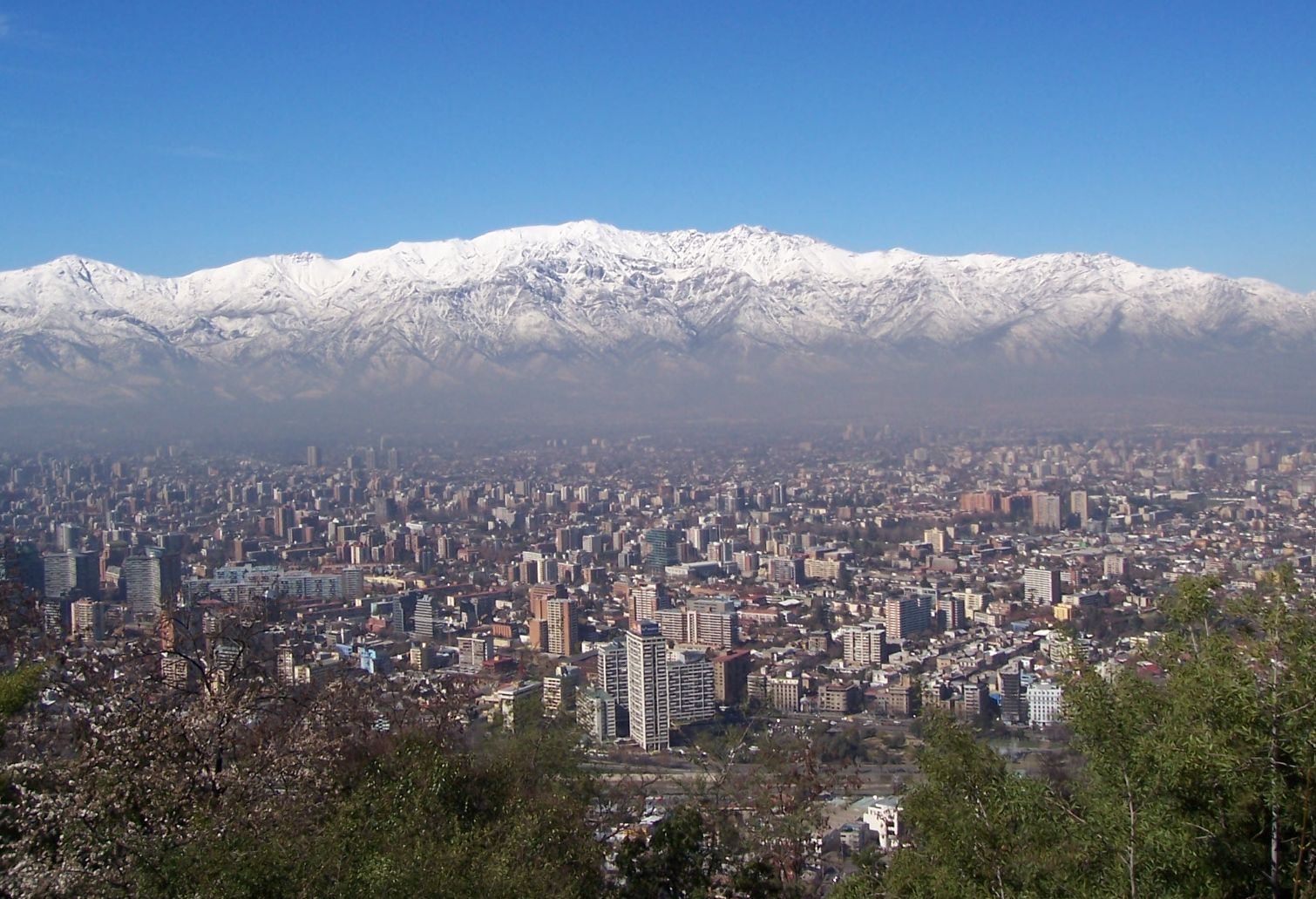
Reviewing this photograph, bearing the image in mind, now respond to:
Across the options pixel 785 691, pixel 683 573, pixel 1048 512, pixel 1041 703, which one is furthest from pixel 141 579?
pixel 1048 512

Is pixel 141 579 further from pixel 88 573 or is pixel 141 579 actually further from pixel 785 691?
pixel 785 691

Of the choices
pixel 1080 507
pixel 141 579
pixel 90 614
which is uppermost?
pixel 90 614

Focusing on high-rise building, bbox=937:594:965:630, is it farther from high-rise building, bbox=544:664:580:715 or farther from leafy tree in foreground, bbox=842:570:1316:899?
leafy tree in foreground, bbox=842:570:1316:899

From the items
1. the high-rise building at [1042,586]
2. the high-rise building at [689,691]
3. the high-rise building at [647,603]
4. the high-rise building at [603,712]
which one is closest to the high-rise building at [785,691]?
the high-rise building at [689,691]

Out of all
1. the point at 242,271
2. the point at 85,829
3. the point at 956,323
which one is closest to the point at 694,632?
the point at 85,829

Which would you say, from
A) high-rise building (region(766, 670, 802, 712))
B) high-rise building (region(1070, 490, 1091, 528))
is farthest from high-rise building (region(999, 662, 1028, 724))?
high-rise building (region(1070, 490, 1091, 528))

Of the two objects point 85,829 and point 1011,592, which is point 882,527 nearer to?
point 1011,592
